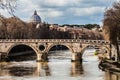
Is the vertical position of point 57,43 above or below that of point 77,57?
above

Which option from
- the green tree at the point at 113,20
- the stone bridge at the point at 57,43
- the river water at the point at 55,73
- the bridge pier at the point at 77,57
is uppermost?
the green tree at the point at 113,20

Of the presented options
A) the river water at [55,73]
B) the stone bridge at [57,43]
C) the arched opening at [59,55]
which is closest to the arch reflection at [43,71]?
the river water at [55,73]

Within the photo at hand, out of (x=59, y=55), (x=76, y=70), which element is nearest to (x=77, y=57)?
(x=76, y=70)

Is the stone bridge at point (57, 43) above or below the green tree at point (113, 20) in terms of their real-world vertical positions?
below

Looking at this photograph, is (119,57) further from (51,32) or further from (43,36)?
(51,32)

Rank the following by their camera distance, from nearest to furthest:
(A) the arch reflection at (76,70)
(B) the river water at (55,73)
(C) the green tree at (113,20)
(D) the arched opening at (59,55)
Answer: (B) the river water at (55,73) < (C) the green tree at (113,20) < (A) the arch reflection at (76,70) < (D) the arched opening at (59,55)

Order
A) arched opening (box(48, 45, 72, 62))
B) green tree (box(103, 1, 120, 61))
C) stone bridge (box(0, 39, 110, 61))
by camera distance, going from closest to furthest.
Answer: green tree (box(103, 1, 120, 61))
stone bridge (box(0, 39, 110, 61))
arched opening (box(48, 45, 72, 62))

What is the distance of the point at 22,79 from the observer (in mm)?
53375

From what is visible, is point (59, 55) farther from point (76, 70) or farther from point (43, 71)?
point (43, 71)

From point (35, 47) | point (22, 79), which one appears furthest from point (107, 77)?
point (35, 47)

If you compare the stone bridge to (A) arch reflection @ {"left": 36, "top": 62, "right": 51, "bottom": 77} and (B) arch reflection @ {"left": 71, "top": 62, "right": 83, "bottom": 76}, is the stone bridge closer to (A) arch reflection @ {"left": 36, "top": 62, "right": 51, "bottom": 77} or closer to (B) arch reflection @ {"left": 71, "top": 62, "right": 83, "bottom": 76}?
(B) arch reflection @ {"left": 71, "top": 62, "right": 83, "bottom": 76}

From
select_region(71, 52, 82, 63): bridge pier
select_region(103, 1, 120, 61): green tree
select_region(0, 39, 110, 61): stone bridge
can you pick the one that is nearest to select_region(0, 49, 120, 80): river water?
select_region(103, 1, 120, 61): green tree

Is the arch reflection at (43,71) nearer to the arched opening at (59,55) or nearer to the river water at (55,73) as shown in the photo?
the river water at (55,73)

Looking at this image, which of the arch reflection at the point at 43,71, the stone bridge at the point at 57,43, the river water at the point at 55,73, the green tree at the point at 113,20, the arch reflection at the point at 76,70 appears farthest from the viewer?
the stone bridge at the point at 57,43
